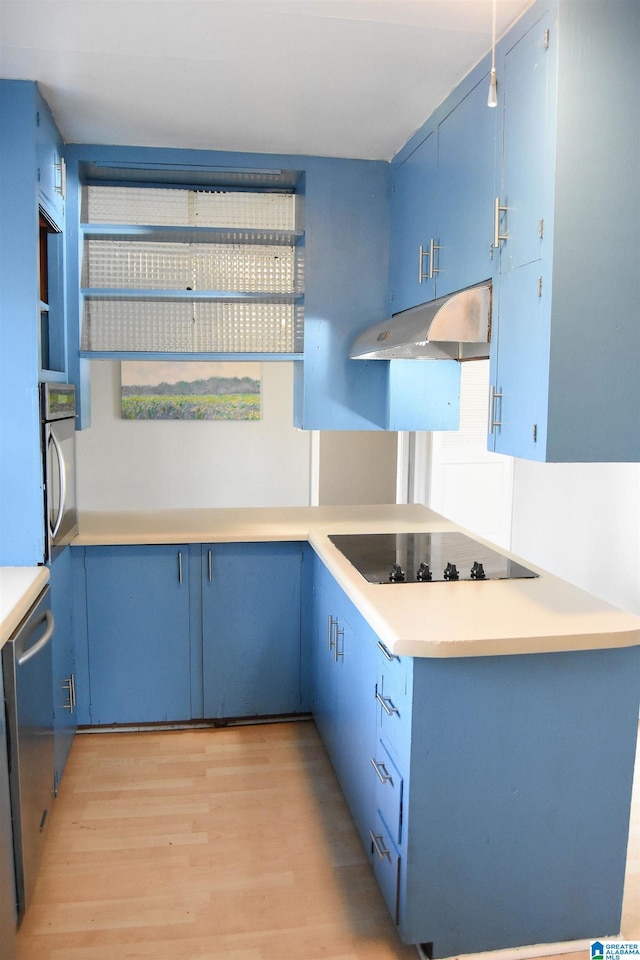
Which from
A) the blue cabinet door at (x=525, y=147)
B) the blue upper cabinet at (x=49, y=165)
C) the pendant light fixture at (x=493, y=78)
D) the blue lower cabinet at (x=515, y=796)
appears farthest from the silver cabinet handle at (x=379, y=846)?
the blue upper cabinet at (x=49, y=165)

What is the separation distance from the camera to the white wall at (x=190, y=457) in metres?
5.65

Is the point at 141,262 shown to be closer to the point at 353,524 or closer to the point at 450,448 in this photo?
the point at 353,524

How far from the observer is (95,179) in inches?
136

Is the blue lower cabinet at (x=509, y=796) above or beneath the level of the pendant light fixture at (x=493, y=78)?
beneath

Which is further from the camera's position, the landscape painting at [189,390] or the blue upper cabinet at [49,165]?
the landscape painting at [189,390]

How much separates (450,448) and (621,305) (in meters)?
3.26

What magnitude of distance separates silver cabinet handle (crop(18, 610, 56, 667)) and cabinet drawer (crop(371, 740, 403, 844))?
1.01m

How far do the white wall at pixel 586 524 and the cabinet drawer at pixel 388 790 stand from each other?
2.04 metres

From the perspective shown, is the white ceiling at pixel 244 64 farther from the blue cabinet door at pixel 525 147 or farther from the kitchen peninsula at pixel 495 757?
the kitchen peninsula at pixel 495 757

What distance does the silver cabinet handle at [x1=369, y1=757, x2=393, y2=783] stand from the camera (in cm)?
209

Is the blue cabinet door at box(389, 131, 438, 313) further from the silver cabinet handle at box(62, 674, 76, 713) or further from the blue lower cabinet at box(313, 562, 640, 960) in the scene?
the silver cabinet handle at box(62, 674, 76, 713)

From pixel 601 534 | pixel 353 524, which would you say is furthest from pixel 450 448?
pixel 353 524

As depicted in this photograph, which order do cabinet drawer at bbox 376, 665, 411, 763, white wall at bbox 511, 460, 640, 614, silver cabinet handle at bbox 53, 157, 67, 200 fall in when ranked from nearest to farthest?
1. cabinet drawer at bbox 376, 665, 411, 763
2. silver cabinet handle at bbox 53, 157, 67, 200
3. white wall at bbox 511, 460, 640, 614
